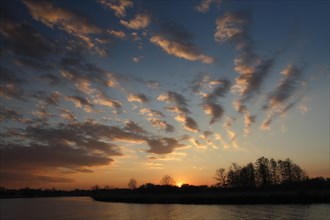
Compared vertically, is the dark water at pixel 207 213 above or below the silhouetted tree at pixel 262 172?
below

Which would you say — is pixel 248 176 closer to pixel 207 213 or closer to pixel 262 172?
pixel 262 172

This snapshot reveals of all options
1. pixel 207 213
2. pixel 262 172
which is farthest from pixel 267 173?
pixel 207 213

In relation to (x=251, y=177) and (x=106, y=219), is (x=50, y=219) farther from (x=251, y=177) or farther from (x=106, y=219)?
(x=251, y=177)

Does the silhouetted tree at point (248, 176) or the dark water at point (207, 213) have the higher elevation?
the silhouetted tree at point (248, 176)

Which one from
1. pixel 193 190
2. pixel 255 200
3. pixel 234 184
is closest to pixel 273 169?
pixel 234 184

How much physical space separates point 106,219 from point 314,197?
4754 centimetres

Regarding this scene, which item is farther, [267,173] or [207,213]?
[267,173]

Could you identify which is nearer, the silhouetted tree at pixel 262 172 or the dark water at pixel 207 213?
the dark water at pixel 207 213

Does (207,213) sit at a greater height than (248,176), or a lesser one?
lesser

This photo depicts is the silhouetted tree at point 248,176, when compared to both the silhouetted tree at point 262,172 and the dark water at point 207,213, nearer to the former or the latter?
the silhouetted tree at point 262,172

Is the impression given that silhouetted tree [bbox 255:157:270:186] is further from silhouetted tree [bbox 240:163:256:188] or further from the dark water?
the dark water

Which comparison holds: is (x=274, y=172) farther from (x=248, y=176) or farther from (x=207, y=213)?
(x=207, y=213)

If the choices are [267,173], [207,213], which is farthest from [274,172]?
[207,213]

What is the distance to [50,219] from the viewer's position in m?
72.1
